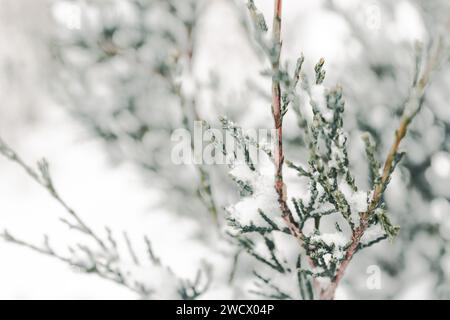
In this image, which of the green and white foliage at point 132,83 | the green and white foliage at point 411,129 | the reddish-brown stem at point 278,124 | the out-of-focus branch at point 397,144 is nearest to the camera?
the out-of-focus branch at point 397,144

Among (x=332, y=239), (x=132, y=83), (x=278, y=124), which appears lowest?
(x=332, y=239)

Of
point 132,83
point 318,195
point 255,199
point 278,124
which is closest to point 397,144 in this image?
point 278,124

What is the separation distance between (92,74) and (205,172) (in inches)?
145

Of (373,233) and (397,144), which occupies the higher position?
(397,144)

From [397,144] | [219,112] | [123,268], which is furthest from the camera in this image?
[219,112]

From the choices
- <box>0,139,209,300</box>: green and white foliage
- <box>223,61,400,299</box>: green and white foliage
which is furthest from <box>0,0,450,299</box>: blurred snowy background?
<box>223,61,400,299</box>: green and white foliage

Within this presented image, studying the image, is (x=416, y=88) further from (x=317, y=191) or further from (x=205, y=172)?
(x=205, y=172)

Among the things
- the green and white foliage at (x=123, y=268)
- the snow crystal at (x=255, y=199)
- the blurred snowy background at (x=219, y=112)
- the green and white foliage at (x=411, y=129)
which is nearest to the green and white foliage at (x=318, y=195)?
the snow crystal at (x=255, y=199)

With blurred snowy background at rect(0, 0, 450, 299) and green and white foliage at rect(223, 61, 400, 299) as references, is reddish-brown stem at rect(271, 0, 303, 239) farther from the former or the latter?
blurred snowy background at rect(0, 0, 450, 299)

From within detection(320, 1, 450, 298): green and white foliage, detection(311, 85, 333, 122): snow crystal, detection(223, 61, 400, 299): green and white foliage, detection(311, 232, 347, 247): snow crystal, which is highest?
detection(320, 1, 450, 298): green and white foliage

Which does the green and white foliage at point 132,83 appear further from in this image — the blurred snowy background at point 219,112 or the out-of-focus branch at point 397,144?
the out-of-focus branch at point 397,144

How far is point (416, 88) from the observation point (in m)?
1.22

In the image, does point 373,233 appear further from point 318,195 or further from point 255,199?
point 255,199
